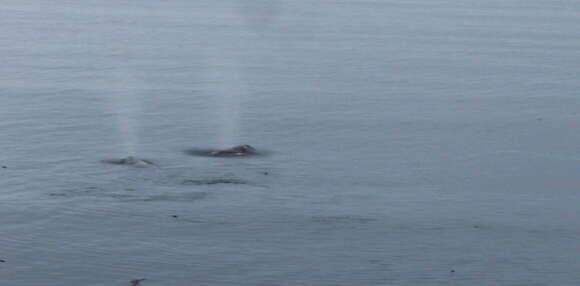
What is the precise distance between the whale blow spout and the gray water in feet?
4.76

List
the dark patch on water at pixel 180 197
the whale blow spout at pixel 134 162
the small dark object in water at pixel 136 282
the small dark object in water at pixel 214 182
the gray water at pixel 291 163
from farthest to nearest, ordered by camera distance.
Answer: the whale blow spout at pixel 134 162
the small dark object in water at pixel 214 182
the dark patch on water at pixel 180 197
the gray water at pixel 291 163
the small dark object in water at pixel 136 282

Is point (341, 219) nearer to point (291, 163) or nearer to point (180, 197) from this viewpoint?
point (180, 197)

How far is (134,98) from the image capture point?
349 ft

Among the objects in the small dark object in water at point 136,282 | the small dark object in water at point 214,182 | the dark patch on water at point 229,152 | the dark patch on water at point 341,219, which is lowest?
the dark patch on water at point 341,219

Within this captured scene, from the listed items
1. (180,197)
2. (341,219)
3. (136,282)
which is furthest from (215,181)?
(136,282)

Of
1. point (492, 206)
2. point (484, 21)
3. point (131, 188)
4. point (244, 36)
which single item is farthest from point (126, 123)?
point (484, 21)

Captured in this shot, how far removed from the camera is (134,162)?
2982 inches

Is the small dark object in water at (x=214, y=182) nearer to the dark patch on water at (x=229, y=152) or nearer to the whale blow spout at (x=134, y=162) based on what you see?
the whale blow spout at (x=134, y=162)

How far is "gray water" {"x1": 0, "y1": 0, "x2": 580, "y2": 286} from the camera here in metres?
58.7

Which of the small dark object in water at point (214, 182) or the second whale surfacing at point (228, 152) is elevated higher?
the second whale surfacing at point (228, 152)

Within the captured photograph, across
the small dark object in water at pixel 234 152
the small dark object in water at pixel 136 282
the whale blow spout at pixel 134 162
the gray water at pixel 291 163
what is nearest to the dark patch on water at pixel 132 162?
the whale blow spout at pixel 134 162

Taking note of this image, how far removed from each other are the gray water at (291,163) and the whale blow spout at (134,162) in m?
1.45

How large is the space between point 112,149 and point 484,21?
Result: 383 feet

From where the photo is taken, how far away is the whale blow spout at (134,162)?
2959 inches
